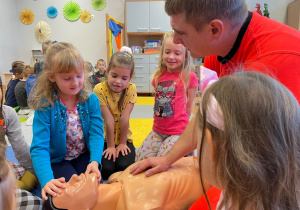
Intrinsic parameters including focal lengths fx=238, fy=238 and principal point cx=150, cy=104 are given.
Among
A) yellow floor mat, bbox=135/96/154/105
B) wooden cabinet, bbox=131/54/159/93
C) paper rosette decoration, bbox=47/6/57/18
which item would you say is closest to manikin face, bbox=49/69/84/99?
yellow floor mat, bbox=135/96/154/105

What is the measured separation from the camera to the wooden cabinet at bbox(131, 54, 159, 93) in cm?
445

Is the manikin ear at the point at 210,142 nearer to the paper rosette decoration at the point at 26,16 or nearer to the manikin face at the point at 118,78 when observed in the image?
the manikin face at the point at 118,78

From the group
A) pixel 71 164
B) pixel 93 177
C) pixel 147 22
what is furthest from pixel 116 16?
pixel 93 177

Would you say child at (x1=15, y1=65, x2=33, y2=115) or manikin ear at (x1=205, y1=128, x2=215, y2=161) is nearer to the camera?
manikin ear at (x1=205, y1=128, x2=215, y2=161)

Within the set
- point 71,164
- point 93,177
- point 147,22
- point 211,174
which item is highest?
point 147,22

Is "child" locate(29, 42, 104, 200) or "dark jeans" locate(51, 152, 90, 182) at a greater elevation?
"child" locate(29, 42, 104, 200)

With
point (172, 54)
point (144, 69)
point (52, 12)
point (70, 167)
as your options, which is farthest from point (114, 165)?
point (52, 12)

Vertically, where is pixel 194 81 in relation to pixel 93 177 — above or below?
above

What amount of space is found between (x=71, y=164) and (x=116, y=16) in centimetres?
420

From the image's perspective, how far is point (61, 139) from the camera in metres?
1.02

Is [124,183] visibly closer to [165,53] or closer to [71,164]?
[71,164]

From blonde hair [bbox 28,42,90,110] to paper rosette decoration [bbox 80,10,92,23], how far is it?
4103 mm

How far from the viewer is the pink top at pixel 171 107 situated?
4.39 ft

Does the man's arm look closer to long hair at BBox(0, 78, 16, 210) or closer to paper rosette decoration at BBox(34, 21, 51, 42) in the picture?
long hair at BBox(0, 78, 16, 210)
